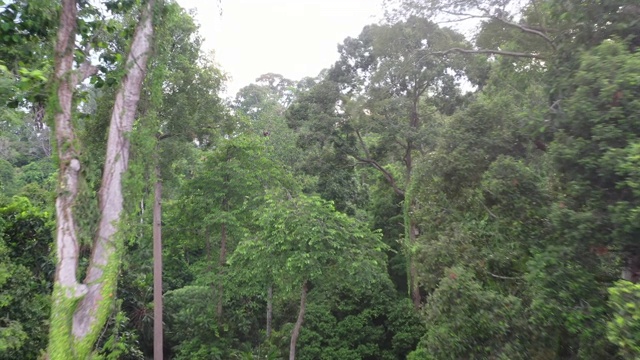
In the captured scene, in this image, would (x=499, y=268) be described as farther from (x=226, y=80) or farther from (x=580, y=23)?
(x=226, y=80)

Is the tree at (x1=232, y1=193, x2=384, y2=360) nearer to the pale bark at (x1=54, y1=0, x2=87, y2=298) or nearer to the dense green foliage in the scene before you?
the dense green foliage

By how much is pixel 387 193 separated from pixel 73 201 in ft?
44.3

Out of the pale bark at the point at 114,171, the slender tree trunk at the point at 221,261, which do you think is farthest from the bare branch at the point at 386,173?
the pale bark at the point at 114,171

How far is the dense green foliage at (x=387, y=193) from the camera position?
11.7 ft

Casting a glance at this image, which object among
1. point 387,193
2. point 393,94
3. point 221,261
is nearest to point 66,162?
point 221,261

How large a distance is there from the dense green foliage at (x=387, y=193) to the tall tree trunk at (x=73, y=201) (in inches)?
3.8

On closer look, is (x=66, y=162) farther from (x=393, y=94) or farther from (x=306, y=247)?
(x=393, y=94)

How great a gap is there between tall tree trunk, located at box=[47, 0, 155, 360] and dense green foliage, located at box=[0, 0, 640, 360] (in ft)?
0.32

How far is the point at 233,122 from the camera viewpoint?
1080 centimetres

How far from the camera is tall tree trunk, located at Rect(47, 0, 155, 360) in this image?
255 cm

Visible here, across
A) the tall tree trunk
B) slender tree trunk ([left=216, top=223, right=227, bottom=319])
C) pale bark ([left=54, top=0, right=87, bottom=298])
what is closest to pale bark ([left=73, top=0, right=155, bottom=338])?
the tall tree trunk

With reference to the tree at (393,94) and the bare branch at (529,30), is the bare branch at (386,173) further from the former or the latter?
the bare branch at (529,30)

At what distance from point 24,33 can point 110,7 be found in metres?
0.84

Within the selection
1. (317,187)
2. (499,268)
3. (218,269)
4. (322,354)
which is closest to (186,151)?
(218,269)
